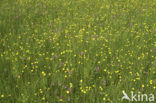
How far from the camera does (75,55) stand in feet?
14.7

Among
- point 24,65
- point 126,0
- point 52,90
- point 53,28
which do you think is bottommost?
point 52,90

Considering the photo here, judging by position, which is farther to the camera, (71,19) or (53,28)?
(71,19)

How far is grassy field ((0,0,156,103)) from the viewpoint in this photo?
357 cm

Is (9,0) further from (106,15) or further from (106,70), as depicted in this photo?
(106,70)

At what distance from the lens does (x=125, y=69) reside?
432 cm

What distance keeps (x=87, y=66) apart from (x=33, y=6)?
5.46m

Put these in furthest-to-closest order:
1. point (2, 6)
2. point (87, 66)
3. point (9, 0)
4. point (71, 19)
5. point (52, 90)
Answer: point (9, 0) < point (2, 6) < point (71, 19) < point (87, 66) < point (52, 90)

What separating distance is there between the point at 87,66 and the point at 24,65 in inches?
57.2

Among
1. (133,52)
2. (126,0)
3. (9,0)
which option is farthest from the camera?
(126,0)

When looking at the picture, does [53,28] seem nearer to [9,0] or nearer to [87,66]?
[87,66]

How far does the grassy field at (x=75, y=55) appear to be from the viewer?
3.57 m

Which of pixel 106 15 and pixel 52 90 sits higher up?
pixel 106 15

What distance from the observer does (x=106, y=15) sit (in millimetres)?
7625

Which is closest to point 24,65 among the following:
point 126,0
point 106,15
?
point 106,15
